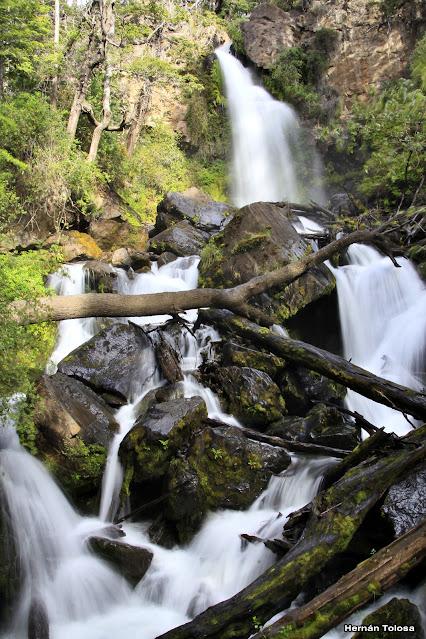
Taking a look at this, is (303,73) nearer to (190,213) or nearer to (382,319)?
(190,213)

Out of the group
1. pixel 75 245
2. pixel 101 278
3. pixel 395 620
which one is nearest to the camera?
pixel 395 620

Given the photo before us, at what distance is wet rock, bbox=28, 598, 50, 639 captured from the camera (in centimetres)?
466

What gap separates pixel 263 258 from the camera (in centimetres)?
952

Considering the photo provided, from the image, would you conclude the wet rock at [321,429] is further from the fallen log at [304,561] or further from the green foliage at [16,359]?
the green foliage at [16,359]

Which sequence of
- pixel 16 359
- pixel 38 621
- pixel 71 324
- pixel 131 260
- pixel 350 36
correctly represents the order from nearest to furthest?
pixel 38 621 → pixel 16 359 → pixel 71 324 → pixel 131 260 → pixel 350 36

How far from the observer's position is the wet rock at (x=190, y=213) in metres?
13.9

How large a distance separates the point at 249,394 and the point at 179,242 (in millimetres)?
5949

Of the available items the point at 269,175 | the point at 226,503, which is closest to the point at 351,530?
the point at 226,503

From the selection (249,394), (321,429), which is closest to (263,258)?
(249,394)

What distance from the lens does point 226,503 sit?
6086 mm

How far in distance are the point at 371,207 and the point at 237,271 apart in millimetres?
8200

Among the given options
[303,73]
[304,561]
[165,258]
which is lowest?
[165,258]

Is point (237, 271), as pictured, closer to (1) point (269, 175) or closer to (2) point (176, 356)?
(2) point (176, 356)

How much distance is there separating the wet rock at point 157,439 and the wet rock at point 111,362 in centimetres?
115
